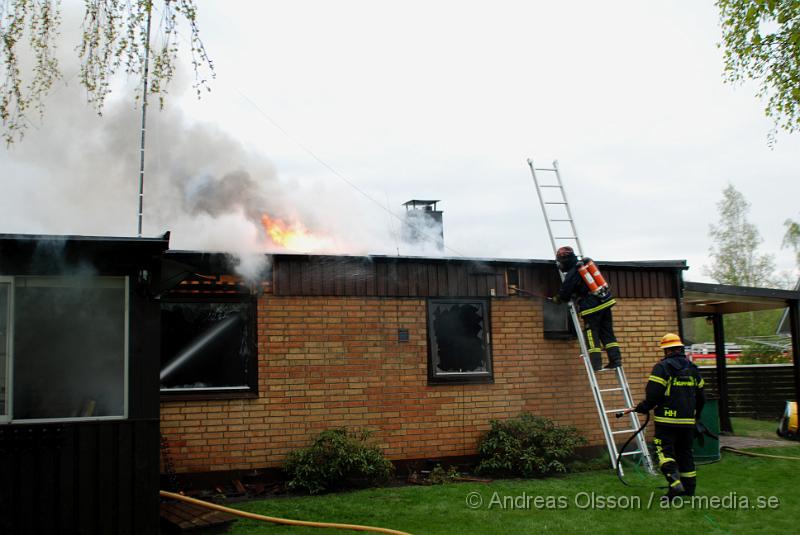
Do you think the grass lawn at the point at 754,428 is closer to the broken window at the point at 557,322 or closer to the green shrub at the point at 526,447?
the broken window at the point at 557,322

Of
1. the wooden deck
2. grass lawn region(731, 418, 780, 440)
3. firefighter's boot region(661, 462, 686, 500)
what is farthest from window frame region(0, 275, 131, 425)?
grass lawn region(731, 418, 780, 440)

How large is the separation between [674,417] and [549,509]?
5.44 feet

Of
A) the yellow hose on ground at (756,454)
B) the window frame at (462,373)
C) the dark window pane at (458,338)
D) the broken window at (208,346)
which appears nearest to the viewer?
the broken window at (208,346)

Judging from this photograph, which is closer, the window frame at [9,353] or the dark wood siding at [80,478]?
the dark wood siding at [80,478]

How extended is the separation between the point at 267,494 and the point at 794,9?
11.2m

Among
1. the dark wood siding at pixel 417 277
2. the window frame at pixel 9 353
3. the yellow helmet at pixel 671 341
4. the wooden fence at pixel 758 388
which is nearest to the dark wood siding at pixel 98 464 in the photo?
the window frame at pixel 9 353

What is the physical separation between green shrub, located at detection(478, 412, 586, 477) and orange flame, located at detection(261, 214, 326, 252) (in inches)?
144

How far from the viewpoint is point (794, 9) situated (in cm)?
1230

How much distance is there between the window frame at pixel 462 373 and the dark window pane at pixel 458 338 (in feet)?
0.05

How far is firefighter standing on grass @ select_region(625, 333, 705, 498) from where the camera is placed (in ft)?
26.0

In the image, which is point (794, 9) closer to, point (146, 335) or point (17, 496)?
point (146, 335)

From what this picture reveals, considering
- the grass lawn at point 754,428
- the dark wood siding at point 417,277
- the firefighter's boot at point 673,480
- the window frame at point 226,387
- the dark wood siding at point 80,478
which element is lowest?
the grass lawn at point 754,428

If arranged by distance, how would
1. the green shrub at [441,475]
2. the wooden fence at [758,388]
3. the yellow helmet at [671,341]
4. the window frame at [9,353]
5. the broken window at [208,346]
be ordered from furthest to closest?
the wooden fence at [758,388] < the green shrub at [441,475] < the broken window at [208,346] < the yellow helmet at [671,341] < the window frame at [9,353]

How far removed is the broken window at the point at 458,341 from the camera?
10.0 metres
